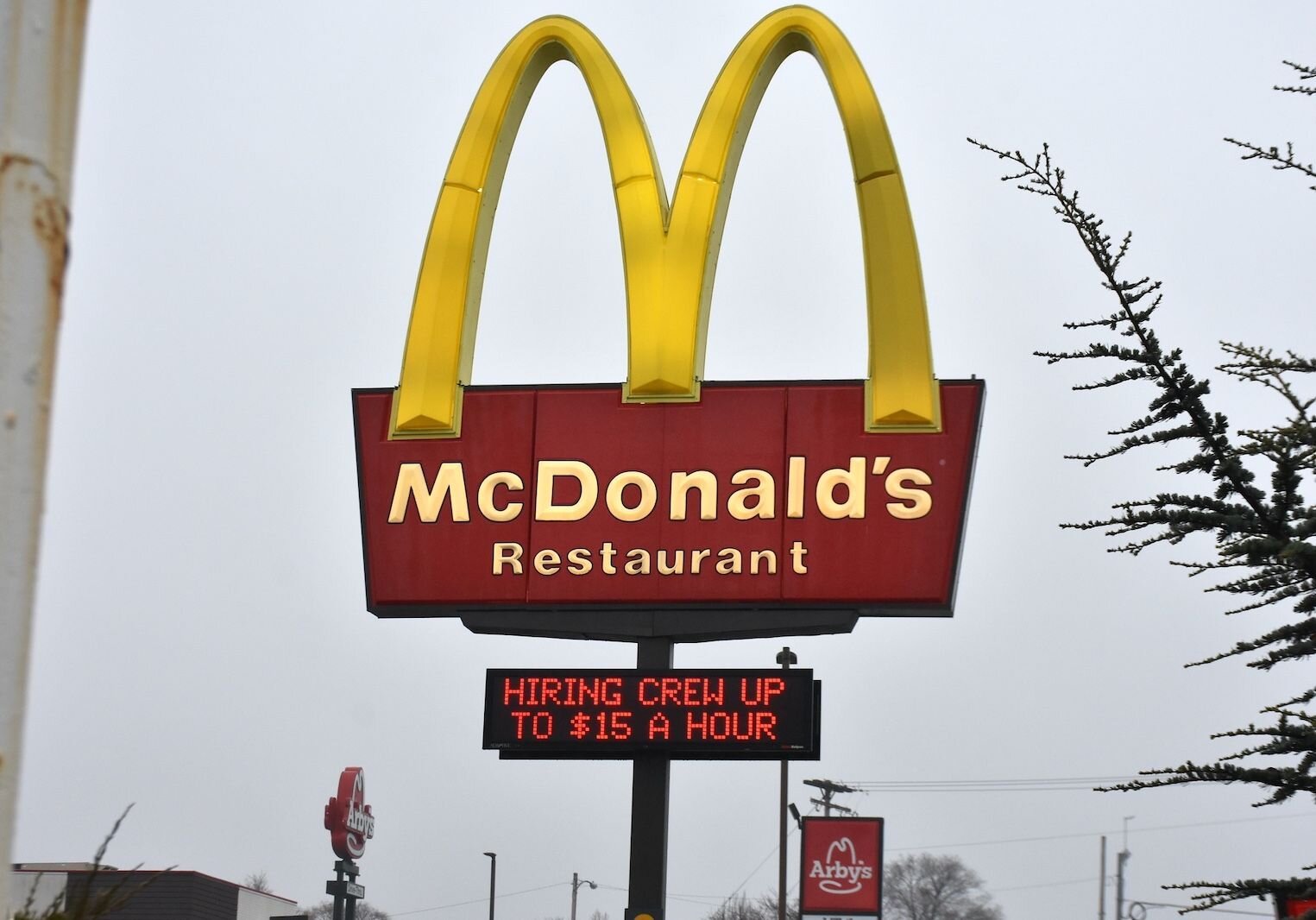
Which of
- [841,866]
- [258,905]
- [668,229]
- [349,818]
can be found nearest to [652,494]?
[668,229]

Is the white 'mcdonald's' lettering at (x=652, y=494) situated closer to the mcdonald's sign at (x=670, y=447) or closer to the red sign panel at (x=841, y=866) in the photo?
the mcdonald's sign at (x=670, y=447)

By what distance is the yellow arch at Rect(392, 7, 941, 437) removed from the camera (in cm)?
1516

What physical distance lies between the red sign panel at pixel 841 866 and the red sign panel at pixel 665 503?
9.77 meters

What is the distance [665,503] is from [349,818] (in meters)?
19.8

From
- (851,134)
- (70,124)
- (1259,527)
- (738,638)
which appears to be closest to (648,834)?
(738,638)

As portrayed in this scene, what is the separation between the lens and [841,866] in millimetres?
24250

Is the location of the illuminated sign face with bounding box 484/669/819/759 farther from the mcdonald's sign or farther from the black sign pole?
the mcdonald's sign

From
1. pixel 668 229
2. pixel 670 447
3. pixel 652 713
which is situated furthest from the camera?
pixel 670 447

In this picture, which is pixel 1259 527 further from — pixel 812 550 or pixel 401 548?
pixel 401 548

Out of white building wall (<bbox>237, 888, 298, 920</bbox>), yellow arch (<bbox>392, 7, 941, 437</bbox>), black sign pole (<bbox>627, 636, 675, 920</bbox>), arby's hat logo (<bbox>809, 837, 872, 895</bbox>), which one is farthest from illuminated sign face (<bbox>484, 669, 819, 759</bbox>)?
white building wall (<bbox>237, 888, 298, 920</bbox>)

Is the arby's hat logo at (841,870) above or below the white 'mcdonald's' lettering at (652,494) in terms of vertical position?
below

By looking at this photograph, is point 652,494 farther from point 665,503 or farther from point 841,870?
point 841,870

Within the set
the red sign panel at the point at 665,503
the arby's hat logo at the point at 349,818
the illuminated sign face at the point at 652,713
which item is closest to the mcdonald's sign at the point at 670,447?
the red sign panel at the point at 665,503

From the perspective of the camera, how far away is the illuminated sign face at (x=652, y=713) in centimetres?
1353
